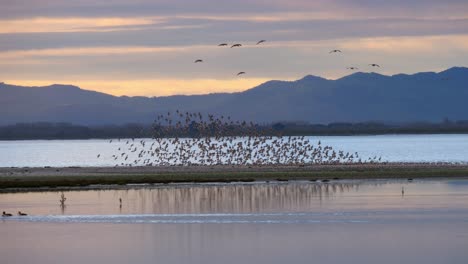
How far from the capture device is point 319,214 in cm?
4912

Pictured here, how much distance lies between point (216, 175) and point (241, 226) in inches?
1276

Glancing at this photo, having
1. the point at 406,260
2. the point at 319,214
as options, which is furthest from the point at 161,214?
the point at 406,260

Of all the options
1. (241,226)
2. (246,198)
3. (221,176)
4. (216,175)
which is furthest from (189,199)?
(216,175)

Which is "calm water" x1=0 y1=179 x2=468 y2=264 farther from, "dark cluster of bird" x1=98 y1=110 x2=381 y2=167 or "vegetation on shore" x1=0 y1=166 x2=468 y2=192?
"dark cluster of bird" x1=98 y1=110 x2=381 y2=167

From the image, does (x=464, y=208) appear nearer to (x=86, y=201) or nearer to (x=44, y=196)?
(x=86, y=201)

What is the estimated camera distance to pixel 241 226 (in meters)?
44.8

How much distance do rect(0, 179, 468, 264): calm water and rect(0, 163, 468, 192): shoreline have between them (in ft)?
21.7

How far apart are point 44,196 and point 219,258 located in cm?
2759

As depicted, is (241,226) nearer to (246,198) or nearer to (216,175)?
(246,198)

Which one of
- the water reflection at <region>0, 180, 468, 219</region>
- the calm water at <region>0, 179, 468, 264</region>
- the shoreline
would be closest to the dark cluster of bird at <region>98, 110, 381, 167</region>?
the shoreline

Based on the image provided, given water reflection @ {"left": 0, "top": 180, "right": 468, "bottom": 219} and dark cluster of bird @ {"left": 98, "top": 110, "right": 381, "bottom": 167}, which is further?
dark cluster of bird @ {"left": 98, "top": 110, "right": 381, "bottom": 167}

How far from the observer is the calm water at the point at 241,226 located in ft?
121

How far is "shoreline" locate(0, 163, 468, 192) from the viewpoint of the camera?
7081 cm

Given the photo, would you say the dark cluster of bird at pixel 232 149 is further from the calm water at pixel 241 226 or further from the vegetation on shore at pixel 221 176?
the calm water at pixel 241 226
